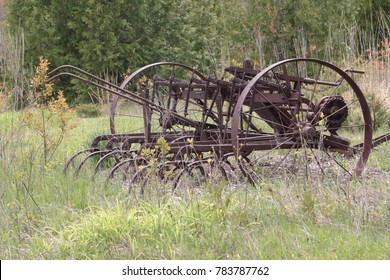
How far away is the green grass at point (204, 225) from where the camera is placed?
3.55 m

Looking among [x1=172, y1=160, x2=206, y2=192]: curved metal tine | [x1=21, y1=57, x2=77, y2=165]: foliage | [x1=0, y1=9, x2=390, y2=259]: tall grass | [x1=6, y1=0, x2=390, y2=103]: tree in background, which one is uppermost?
[x1=6, y1=0, x2=390, y2=103]: tree in background

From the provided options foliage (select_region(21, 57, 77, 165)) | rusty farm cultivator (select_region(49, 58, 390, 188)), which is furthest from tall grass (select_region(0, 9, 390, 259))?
rusty farm cultivator (select_region(49, 58, 390, 188))

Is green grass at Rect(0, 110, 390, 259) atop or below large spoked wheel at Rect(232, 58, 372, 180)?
below

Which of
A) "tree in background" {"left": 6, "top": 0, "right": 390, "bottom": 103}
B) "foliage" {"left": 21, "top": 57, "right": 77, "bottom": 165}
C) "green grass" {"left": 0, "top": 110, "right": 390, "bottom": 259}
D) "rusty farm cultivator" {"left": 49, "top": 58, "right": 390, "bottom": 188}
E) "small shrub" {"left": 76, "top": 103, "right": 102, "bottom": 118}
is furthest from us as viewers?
"tree in background" {"left": 6, "top": 0, "right": 390, "bottom": 103}

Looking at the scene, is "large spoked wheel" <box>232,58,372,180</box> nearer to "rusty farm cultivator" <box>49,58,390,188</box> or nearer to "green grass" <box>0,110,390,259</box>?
"rusty farm cultivator" <box>49,58,390,188</box>

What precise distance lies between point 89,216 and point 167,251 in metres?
0.74

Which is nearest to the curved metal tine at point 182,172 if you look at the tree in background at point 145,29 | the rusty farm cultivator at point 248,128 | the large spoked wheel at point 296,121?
the rusty farm cultivator at point 248,128

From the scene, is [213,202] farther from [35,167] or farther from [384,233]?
[35,167]

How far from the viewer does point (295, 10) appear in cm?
1392

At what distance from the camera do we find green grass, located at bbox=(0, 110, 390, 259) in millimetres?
3549

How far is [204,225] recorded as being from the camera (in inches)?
149

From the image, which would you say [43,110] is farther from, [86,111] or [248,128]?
[86,111]

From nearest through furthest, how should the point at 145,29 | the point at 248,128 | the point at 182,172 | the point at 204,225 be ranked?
the point at 204,225 → the point at 182,172 → the point at 248,128 → the point at 145,29

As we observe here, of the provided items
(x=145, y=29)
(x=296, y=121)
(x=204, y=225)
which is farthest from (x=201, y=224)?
(x=145, y=29)
